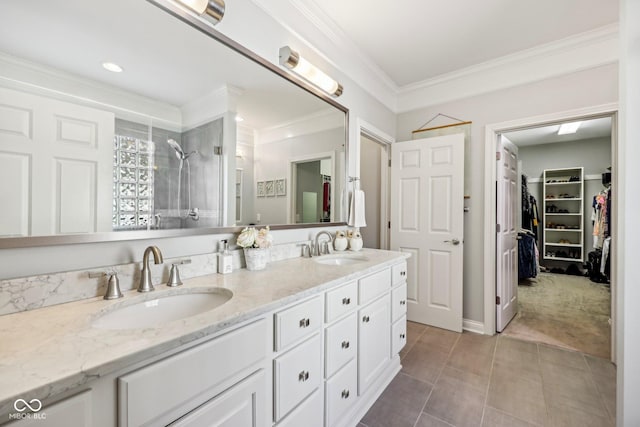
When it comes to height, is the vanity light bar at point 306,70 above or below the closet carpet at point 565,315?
above

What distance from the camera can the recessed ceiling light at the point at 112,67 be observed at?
1.05 meters

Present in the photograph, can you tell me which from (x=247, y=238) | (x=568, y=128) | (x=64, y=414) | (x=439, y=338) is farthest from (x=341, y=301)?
(x=568, y=128)

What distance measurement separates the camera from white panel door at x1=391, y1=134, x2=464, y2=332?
2.68 meters

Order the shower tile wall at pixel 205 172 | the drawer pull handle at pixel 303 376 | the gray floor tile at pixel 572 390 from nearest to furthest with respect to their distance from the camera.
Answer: the drawer pull handle at pixel 303 376 → the shower tile wall at pixel 205 172 → the gray floor tile at pixel 572 390

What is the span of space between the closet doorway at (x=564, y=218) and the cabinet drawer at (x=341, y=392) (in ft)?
8.71

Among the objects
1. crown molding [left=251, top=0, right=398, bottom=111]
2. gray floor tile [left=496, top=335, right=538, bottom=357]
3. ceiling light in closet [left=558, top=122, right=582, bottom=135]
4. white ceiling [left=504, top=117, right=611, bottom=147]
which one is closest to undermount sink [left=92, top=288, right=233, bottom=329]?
crown molding [left=251, top=0, right=398, bottom=111]

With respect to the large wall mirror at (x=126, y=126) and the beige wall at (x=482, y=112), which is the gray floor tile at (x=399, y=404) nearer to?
the beige wall at (x=482, y=112)

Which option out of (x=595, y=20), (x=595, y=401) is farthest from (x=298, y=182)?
(x=595, y=20)

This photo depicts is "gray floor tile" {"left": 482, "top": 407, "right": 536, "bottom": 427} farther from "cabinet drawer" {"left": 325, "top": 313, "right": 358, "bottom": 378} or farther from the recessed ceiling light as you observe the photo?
the recessed ceiling light

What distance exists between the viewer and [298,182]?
1938 millimetres

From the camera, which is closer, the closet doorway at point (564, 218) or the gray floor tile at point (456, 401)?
the gray floor tile at point (456, 401)

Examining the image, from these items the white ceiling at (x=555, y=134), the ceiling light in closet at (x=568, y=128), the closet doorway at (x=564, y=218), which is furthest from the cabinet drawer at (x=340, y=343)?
the ceiling light in closet at (x=568, y=128)

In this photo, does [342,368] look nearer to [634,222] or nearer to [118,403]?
[118,403]

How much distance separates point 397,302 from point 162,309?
152 cm
